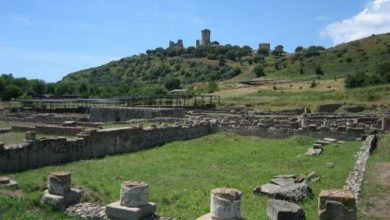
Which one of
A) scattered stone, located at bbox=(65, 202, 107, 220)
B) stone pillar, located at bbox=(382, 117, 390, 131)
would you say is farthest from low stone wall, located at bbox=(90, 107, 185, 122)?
scattered stone, located at bbox=(65, 202, 107, 220)

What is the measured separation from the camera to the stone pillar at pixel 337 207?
8.41m

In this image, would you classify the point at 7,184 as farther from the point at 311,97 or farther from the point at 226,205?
the point at 311,97

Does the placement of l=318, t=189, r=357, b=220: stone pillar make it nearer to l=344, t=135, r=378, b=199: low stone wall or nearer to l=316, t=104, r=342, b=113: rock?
l=344, t=135, r=378, b=199: low stone wall

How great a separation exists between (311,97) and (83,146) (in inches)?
1660

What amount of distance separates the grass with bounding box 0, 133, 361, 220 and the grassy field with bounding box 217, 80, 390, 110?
26.9 metres

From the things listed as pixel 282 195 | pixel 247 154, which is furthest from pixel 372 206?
pixel 247 154

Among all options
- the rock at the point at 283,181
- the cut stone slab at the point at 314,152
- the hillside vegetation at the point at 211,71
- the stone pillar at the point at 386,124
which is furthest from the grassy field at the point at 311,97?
the rock at the point at 283,181

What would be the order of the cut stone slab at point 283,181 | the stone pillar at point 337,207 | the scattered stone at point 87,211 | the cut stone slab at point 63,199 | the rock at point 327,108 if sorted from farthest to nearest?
the rock at point 327,108 < the cut stone slab at point 283,181 < the cut stone slab at point 63,199 < the scattered stone at point 87,211 < the stone pillar at point 337,207

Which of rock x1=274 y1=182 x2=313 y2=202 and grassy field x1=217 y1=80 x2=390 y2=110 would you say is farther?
grassy field x1=217 y1=80 x2=390 y2=110

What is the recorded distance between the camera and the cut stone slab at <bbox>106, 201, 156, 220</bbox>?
31.0 feet

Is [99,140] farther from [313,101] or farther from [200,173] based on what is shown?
[313,101]

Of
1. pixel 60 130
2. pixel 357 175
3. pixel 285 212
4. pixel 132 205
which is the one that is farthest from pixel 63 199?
pixel 60 130

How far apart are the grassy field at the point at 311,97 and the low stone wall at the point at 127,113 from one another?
14463mm

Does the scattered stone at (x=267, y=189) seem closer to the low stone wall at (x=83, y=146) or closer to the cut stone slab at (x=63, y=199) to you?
the cut stone slab at (x=63, y=199)
